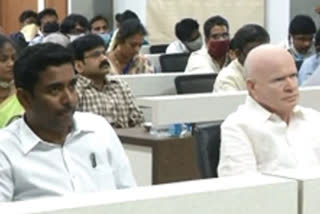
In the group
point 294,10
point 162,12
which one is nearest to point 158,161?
point 294,10

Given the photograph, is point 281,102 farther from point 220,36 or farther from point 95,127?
point 220,36

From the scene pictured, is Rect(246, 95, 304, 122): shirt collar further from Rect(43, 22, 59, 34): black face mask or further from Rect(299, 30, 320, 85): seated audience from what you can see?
Rect(43, 22, 59, 34): black face mask

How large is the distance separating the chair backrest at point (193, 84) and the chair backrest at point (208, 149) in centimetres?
247

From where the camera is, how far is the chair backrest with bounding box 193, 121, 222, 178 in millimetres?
2766

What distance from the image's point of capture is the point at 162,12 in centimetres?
1131

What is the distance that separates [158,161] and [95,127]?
1438mm

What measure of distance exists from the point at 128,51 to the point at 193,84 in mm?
810

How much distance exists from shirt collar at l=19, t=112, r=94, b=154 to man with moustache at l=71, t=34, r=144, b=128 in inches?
80.4

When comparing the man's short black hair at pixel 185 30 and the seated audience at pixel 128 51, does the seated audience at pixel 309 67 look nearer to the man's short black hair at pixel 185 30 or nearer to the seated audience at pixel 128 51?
the seated audience at pixel 128 51

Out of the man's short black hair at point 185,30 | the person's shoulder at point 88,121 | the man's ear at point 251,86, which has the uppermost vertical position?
the person's shoulder at point 88,121

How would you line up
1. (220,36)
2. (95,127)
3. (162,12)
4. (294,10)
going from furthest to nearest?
(162,12), (294,10), (220,36), (95,127)

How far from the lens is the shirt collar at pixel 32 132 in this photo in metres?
2.39

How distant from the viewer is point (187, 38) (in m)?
8.86

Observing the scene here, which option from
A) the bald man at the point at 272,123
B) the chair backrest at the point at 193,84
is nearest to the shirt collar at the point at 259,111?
the bald man at the point at 272,123
